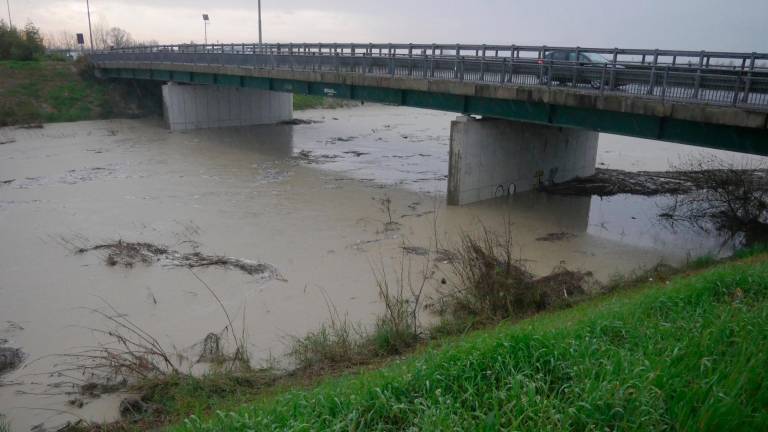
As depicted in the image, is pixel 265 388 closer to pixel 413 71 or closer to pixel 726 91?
pixel 726 91

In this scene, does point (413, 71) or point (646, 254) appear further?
point (413, 71)

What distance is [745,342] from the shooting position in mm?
5387

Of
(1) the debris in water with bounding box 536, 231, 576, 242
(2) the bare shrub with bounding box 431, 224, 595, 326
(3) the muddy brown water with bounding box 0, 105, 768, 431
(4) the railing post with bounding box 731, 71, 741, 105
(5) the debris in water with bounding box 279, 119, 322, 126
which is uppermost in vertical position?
(4) the railing post with bounding box 731, 71, 741, 105

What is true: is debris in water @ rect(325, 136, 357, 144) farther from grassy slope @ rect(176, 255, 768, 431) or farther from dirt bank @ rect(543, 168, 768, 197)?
grassy slope @ rect(176, 255, 768, 431)

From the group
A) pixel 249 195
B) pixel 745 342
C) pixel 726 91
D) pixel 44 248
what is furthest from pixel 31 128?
pixel 745 342

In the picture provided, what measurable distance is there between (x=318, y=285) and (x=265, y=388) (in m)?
5.36

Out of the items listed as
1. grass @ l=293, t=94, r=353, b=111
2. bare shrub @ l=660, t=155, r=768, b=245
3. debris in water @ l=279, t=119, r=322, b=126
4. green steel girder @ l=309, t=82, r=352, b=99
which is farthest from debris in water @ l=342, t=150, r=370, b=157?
grass @ l=293, t=94, r=353, b=111

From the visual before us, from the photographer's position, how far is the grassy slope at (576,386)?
4551mm

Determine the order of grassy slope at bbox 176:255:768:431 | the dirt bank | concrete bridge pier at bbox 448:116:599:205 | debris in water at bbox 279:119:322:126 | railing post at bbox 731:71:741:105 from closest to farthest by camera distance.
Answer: grassy slope at bbox 176:255:768:431, railing post at bbox 731:71:741:105, concrete bridge pier at bbox 448:116:599:205, the dirt bank, debris in water at bbox 279:119:322:126

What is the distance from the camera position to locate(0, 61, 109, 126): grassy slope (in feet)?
137

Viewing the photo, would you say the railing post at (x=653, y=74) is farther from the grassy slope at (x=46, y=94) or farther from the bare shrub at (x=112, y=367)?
the grassy slope at (x=46, y=94)

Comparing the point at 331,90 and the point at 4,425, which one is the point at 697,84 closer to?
the point at 4,425

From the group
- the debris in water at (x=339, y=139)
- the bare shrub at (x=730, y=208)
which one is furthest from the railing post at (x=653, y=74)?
the debris in water at (x=339, y=139)

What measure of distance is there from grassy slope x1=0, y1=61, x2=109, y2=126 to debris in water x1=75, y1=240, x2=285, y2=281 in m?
31.0
